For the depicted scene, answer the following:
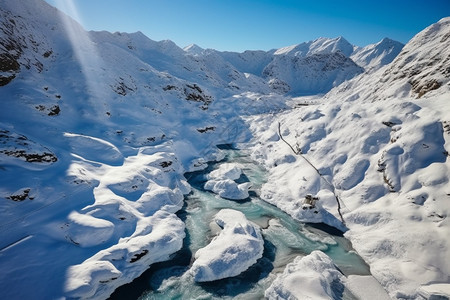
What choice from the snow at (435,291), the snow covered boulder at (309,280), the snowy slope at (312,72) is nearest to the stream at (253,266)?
the snow covered boulder at (309,280)

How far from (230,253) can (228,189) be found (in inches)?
434

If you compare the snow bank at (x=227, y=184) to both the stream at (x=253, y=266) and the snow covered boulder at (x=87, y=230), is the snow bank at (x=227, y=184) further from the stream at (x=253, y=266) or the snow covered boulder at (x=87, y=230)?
the snow covered boulder at (x=87, y=230)

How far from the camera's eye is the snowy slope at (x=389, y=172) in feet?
53.1

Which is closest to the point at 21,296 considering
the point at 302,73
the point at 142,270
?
the point at 142,270

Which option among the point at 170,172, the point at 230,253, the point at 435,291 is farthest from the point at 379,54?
the point at 230,253

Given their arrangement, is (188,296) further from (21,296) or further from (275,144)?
(275,144)

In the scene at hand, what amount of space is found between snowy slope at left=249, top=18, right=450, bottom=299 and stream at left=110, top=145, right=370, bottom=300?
53.8 inches

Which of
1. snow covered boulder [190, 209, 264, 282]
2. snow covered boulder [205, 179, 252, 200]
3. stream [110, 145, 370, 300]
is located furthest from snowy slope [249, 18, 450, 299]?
snow covered boulder [190, 209, 264, 282]

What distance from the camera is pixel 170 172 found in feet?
99.3

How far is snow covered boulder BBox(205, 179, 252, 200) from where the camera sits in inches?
1068

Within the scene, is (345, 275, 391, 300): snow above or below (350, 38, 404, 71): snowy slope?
below

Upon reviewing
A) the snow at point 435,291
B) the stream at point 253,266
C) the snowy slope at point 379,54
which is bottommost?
the stream at point 253,266

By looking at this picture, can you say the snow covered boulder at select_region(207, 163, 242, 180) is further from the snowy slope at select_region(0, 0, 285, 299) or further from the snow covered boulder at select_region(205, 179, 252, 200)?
the snowy slope at select_region(0, 0, 285, 299)

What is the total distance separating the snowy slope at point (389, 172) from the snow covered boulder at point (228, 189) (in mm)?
2640
